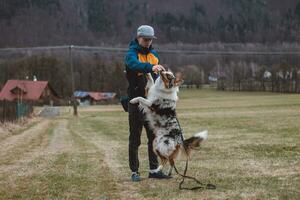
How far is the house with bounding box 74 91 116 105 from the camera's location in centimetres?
10164

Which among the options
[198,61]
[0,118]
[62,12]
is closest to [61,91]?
[198,61]

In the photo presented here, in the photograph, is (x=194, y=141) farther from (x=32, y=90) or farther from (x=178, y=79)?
(x=32, y=90)

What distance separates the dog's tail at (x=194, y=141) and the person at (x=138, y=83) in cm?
58

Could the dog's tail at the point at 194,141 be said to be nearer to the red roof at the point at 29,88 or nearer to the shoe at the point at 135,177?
the shoe at the point at 135,177

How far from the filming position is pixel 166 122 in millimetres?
7309

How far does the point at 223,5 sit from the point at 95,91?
246ft

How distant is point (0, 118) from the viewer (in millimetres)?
28781

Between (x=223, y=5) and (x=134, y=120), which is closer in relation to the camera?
(x=134, y=120)

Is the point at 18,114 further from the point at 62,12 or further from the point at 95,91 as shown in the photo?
the point at 62,12

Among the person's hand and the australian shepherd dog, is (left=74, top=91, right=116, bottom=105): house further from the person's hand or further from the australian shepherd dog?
the person's hand

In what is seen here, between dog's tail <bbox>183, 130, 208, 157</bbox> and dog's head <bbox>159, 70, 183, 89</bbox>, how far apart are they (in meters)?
0.71

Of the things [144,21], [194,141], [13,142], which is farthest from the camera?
[144,21]

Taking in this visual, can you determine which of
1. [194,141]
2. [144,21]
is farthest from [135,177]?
[144,21]

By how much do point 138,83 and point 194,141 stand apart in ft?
A: 4.13
